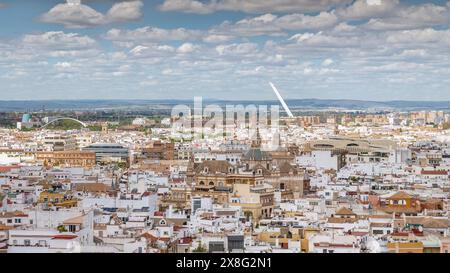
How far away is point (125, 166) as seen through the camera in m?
16.6

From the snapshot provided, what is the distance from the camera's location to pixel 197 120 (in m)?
16.6

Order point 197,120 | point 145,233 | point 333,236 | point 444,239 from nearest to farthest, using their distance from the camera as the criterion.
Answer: point 444,239, point 333,236, point 145,233, point 197,120

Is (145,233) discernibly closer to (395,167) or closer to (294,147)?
(395,167)

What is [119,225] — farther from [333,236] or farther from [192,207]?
[192,207]

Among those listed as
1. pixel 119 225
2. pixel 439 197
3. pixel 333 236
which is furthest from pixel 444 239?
pixel 439 197

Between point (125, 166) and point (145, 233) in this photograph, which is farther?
point (125, 166)

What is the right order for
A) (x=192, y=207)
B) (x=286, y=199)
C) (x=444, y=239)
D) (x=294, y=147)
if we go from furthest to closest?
(x=294, y=147)
(x=286, y=199)
(x=192, y=207)
(x=444, y=239)

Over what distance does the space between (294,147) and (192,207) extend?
A: 8.13 metres

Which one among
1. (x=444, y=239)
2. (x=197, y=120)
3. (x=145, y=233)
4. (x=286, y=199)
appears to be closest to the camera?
(x=444, y=239)

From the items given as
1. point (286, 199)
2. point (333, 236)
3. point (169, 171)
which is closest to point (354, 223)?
point (333, 236)

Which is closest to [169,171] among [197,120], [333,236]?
[197,120]

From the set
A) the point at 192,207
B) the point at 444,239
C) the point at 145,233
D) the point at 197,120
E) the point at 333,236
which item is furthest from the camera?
the point at 197,120

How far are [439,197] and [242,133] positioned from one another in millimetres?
7465

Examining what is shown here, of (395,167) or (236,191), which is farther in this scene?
(395,167)
